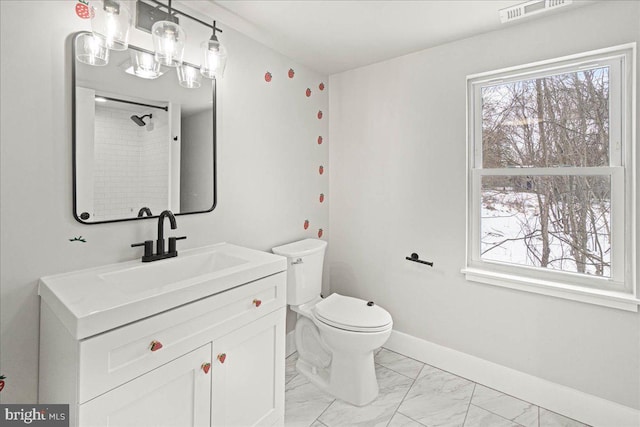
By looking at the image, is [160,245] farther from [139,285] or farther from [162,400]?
[162,400]

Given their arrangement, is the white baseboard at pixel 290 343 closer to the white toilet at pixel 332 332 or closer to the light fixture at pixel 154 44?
the white toilet at pixel 332 332

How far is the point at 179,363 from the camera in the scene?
1172 mm

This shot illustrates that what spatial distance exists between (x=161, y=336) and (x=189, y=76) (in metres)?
1.30

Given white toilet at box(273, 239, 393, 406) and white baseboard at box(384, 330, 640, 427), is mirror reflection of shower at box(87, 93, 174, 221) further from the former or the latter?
white baseboard at box(384, 330, 640, 427)

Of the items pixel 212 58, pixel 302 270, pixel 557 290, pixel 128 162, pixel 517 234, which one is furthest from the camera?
pixel 302 270

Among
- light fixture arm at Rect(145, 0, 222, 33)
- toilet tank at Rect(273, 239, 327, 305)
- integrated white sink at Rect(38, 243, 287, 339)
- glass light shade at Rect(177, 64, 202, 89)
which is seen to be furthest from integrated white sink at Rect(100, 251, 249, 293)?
light fixture arm at Rect(145, 0, 222, 33)

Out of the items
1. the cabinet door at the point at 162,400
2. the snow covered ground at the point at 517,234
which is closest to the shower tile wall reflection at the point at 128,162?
the cabinet door at the point at 162,400

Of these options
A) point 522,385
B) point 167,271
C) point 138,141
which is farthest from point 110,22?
point 522,385

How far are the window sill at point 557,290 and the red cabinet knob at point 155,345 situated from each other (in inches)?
74.3

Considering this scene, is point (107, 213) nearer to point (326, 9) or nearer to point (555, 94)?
point (326, 9)

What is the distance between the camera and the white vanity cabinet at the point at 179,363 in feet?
3.16

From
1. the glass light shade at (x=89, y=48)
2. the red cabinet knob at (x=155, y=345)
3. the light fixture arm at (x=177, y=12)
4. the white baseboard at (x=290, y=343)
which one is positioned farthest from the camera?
the white baseboard at (x=290, y=343)

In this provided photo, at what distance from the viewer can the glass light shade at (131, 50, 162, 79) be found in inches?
59.1

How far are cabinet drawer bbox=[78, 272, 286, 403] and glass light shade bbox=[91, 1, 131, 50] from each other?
114 centimetres
